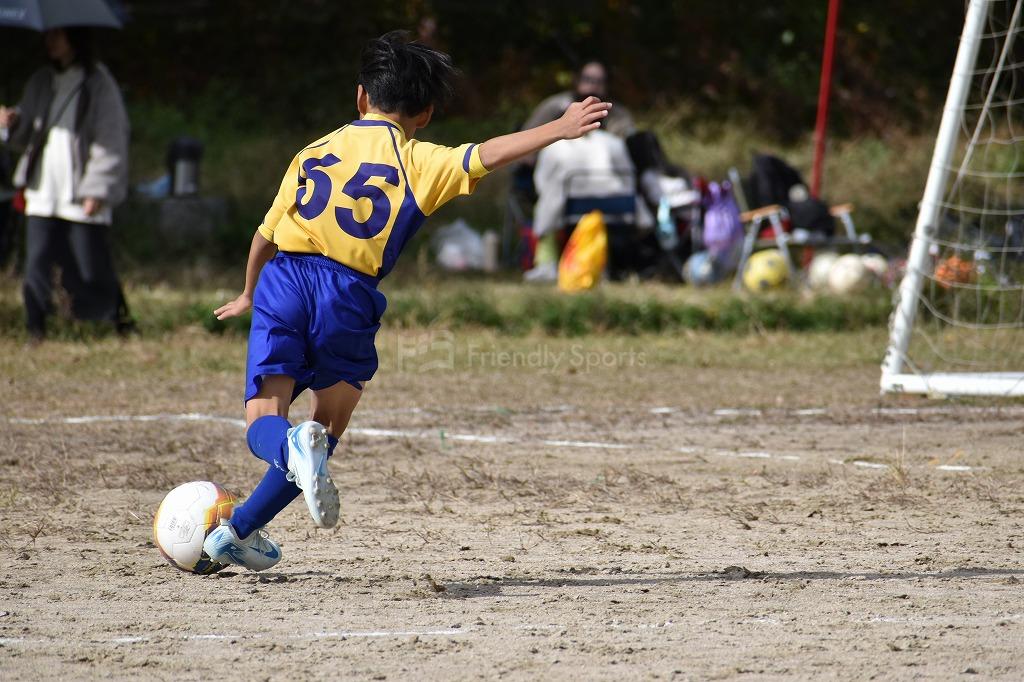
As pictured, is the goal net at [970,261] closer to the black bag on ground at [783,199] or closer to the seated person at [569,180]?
the black bag on ground at [783,199]

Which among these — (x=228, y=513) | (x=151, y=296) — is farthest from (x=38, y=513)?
(x=151, y=296)

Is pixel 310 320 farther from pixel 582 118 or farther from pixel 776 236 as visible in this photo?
pixel 776 236

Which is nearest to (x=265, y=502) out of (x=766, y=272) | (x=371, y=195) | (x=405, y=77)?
(x=371, y=195)

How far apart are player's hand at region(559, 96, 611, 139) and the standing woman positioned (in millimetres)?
5890

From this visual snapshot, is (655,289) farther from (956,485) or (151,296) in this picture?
(956,485)

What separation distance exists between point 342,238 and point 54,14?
19.6ft

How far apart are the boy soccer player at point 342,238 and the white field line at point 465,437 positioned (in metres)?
2.63

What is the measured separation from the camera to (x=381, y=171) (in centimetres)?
432

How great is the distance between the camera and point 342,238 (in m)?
4.30

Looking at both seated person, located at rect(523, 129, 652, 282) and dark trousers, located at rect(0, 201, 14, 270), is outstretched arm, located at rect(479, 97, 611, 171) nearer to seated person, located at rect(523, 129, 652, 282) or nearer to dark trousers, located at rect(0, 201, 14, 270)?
seated person, located at rect(523, 129, 652, 282)

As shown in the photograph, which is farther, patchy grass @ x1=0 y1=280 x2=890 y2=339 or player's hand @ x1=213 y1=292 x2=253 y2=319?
patchy grass @ x1=0 y1=280 x2=890 y2=339

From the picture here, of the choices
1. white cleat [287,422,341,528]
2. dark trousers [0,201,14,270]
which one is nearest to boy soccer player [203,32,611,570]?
white cleat [287,422,341,528]

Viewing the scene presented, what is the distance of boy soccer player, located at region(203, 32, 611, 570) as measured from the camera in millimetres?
4250

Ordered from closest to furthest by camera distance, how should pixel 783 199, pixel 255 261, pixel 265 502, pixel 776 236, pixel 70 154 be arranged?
1. pixel 265 502
2. pixel 255 261
3. pixel 70 154
4. pixel 776 236
5. pixel 783 199
